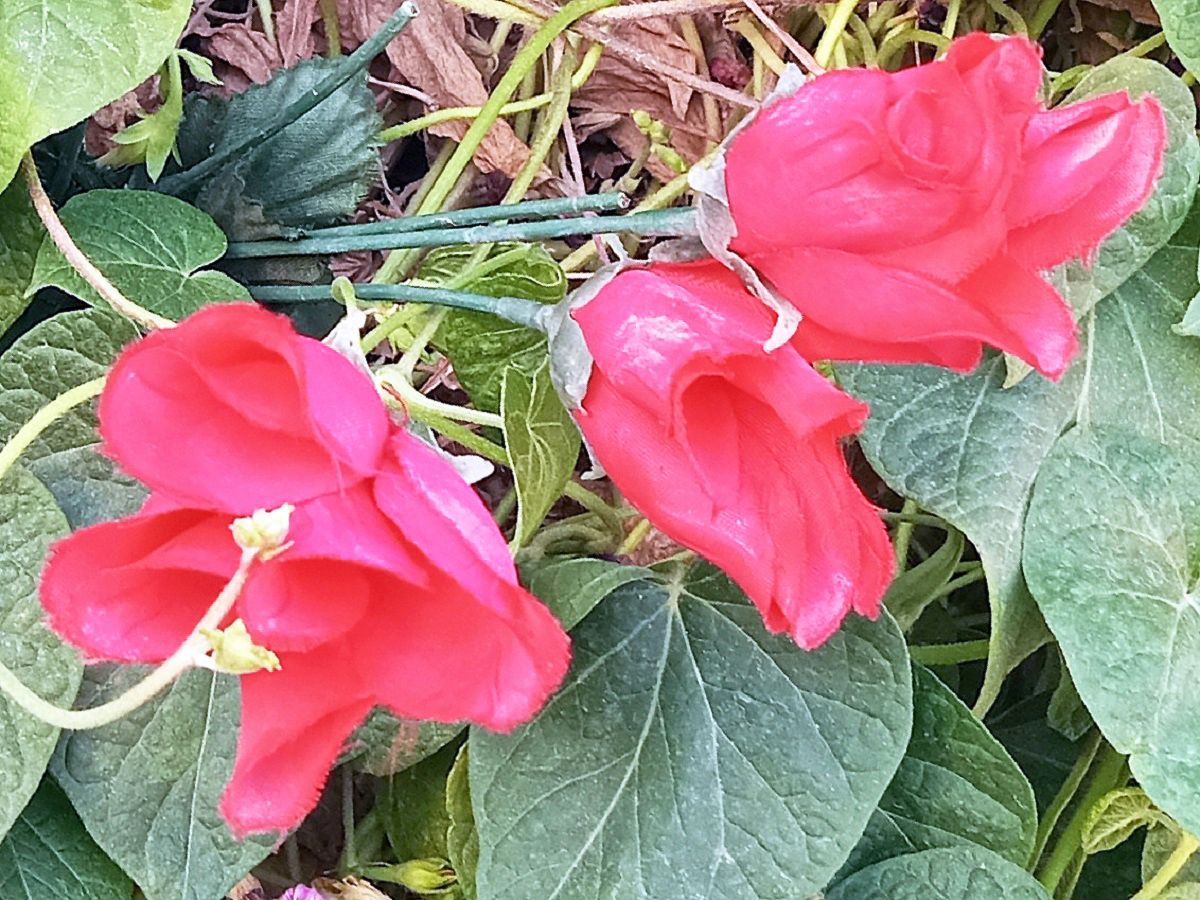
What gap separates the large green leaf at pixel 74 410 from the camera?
0.43 metres

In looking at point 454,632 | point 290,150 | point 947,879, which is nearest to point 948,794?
point 947,879

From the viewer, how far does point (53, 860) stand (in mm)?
471

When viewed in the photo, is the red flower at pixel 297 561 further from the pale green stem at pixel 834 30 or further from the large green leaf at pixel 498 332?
the pale green stem at pixel 834 30

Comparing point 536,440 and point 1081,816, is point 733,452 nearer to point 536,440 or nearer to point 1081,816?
point 536,440

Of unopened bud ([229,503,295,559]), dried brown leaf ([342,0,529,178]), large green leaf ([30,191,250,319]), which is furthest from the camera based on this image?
dried brown leaf ([342,0,529,178])

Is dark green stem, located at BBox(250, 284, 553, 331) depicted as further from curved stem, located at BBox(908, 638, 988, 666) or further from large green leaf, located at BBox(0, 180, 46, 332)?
curved stem, located at BBox(908, 638, 988, 666)

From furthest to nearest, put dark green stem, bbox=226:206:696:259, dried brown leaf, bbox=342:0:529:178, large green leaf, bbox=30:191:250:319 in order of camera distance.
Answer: dried brown leaf, bbox=342:0:529:178 < large green leaf, bbox=30:191:250:319 < dark green stem, bbox=226:206:696:259

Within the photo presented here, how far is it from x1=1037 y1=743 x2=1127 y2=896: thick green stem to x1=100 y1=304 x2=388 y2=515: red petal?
36 centimetres

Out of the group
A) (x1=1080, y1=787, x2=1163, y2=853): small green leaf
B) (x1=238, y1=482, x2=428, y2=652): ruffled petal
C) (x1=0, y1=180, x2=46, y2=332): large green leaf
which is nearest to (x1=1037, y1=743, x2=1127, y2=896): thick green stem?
(x1=1080, y1=787, x2=1163, y2=853): small green leaf

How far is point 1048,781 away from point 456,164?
363 millimetres

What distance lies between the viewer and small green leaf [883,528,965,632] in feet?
1.70

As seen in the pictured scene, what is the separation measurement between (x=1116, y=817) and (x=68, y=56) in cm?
45

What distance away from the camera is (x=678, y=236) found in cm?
35

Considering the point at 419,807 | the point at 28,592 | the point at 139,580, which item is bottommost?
the point at 419,807
